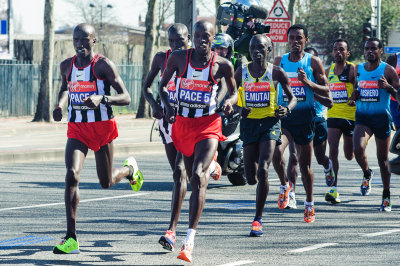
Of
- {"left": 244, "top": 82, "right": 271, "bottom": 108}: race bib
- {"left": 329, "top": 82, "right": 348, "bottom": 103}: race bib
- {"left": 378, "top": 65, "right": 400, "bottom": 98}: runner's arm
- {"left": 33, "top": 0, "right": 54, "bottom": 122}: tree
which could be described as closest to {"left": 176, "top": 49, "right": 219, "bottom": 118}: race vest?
{"left": 244, "top": 82, "right": 271, "bottom": 108}: race bib

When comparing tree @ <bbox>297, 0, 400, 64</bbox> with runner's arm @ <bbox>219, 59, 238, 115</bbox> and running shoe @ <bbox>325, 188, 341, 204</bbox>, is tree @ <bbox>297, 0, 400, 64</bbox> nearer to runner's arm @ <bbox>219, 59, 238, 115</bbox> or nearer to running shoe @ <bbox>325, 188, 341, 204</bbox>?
running shoe @ <bbox>325, 188, 341, 204</bbox>

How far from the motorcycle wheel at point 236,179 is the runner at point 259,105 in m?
3.77

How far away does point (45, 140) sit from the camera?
22422 millimetres

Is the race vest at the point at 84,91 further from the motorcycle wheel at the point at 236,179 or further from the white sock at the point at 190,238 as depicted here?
the motorcycle wheel at the point at 236,179

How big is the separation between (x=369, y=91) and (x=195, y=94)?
11.7 feet

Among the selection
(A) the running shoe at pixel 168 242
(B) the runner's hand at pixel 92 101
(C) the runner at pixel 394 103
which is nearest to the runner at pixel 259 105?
(A) the running shoe at pixel 168 242

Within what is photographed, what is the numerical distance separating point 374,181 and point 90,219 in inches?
221

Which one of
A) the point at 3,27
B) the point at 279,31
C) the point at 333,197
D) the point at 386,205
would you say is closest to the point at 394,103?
the point at 333,197

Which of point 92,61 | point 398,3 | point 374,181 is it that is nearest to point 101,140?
point 92,61

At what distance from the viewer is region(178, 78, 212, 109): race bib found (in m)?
7.73

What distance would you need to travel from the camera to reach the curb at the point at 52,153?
16.7 meters

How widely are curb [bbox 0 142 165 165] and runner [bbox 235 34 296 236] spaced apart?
27.4 ft

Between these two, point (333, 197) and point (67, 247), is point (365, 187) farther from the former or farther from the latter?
point (67, 247)

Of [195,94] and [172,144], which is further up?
[195,94]
